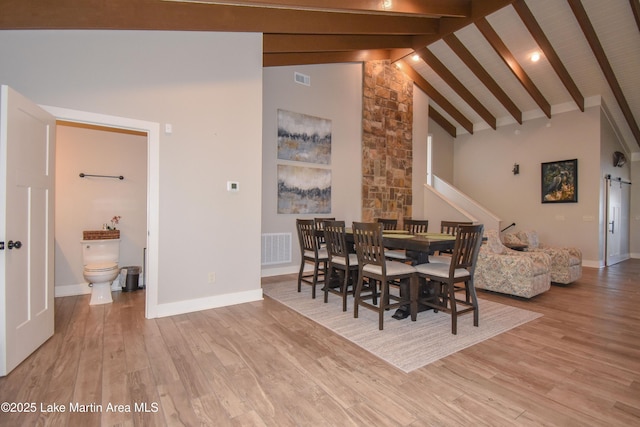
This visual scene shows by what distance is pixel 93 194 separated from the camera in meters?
4.34

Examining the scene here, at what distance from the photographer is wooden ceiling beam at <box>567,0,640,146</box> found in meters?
4.96

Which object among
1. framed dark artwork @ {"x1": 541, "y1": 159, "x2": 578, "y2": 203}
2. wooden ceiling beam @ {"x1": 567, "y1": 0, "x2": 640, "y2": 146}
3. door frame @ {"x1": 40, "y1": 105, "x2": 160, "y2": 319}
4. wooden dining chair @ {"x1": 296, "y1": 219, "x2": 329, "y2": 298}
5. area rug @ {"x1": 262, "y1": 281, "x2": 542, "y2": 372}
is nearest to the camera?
area rug @ {"x1": 262, "y1": 281, "x2": 542, "y2": 372}

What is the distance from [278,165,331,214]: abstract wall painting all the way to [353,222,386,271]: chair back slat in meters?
2.68

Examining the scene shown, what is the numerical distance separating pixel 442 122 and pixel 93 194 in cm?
896

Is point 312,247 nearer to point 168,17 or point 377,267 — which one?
point 377,267

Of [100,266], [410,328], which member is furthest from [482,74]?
[100,266]

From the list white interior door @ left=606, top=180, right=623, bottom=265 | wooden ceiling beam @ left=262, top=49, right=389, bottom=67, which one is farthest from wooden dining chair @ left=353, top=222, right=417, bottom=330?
white interior door @ left=606, top=180, right=623, bottom=265

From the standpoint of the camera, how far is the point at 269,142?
5.55 metres

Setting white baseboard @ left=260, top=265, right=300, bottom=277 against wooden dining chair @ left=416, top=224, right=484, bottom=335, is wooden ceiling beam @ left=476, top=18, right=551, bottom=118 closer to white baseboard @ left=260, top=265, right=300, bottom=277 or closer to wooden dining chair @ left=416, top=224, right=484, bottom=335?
wooden dining chair @ left=416, top=224, right=484, bottom=335

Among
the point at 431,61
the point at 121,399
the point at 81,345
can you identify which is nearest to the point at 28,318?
the point at 81,345

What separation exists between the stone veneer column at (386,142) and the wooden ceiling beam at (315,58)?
0.37m

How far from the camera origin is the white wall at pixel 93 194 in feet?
13.5

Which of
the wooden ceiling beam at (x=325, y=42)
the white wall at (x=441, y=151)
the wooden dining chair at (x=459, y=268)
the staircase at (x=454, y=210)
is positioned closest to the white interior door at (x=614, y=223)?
the staircase at (x=454, y=210)

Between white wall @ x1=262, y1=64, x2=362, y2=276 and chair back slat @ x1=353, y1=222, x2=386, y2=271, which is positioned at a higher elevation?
white wall @ x1=262, y1=64, x2=362, y2=276
